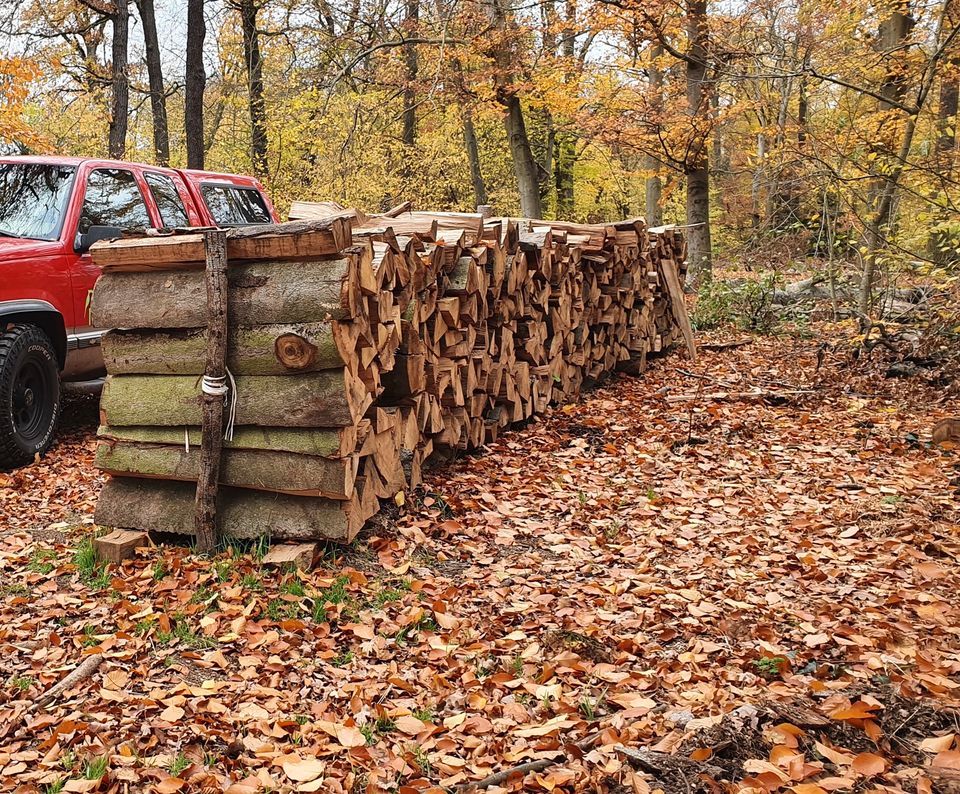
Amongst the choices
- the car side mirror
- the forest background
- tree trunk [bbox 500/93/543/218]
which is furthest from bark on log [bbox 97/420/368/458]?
tree trunk [bbox 500/93/543/218]

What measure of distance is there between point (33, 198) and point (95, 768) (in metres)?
5.68

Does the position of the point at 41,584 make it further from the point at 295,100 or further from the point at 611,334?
the point at 295,100

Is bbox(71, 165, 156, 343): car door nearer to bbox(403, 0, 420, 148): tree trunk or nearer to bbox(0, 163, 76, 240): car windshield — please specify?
bbox(0, 163, 76, 240): car windshield

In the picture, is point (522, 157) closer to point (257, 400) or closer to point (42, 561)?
point (257, 400)

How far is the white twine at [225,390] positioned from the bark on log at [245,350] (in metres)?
0.09

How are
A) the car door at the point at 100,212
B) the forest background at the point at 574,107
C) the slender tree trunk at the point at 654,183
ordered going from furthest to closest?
the slender tree trunk at the point at 654,183 → the forest background at the point at 574,107 → the car door at the point at 100,212

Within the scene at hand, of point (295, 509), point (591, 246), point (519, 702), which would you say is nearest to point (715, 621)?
point (519, 702)

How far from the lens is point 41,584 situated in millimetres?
4383

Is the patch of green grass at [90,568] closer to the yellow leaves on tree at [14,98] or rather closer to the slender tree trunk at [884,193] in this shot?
Answer: the slender tree trunk at [884,193]

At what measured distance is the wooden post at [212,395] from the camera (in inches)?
178

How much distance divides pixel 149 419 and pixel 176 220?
3.80m

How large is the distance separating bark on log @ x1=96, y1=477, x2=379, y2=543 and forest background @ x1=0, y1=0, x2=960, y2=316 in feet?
21.0

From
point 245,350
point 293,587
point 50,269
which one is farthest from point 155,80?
point 293,587

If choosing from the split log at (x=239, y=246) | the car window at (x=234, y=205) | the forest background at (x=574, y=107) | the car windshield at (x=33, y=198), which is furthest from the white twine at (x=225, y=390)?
the forest background at (x=574, y=107)
